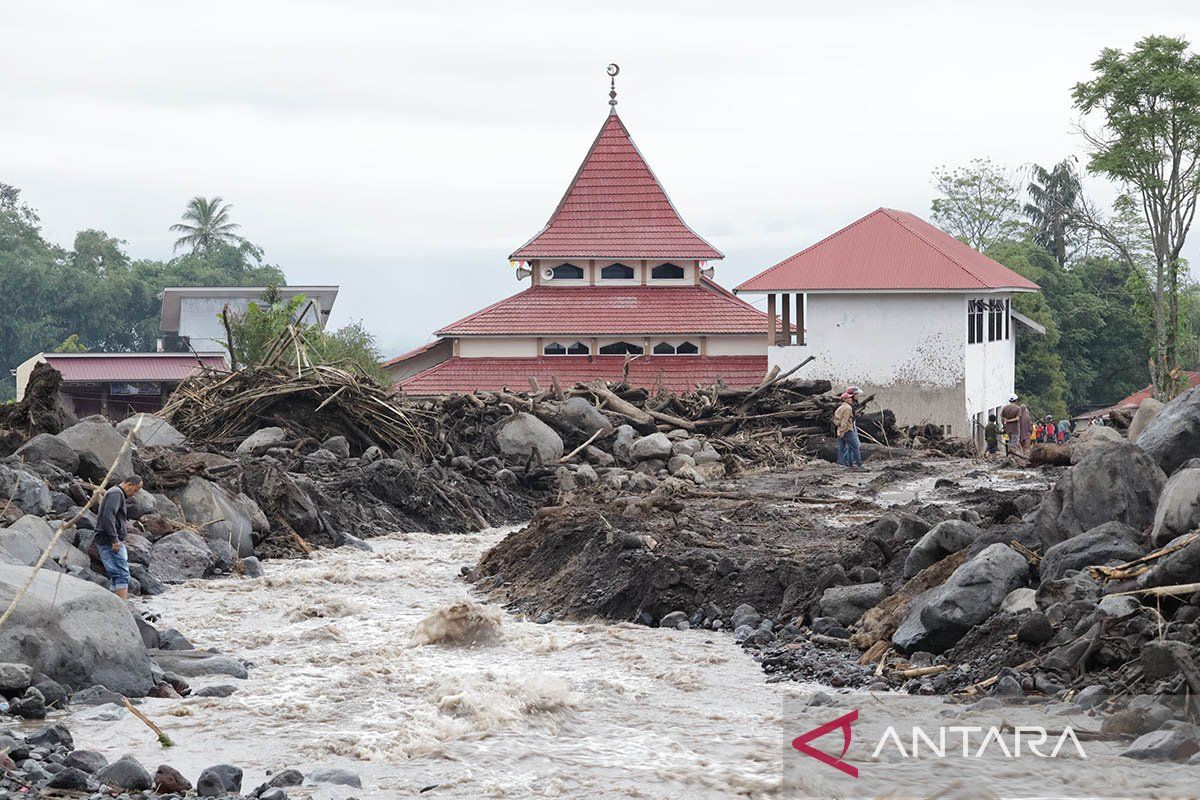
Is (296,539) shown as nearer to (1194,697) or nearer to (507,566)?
(507,566)

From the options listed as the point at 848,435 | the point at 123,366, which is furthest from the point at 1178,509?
the point at 123,366

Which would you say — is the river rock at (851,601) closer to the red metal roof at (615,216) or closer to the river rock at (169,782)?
the river rock at (169,782)

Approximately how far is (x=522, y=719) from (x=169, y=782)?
272cm

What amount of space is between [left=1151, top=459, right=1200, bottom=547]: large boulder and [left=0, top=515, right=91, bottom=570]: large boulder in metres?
9.07

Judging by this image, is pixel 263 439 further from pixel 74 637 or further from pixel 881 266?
pixel 881 266

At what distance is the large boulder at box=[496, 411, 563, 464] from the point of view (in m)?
Result: 24.3

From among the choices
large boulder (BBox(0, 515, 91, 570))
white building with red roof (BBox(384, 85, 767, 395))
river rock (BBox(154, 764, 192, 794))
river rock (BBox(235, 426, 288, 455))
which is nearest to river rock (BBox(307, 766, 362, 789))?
river rock (BBox(154, 764, 192, 794))

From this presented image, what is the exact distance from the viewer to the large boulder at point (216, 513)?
682 inches

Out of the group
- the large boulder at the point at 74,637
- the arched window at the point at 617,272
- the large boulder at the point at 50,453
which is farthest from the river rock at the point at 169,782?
the arched window at the point at 617,272

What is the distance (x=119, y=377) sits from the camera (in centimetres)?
4603

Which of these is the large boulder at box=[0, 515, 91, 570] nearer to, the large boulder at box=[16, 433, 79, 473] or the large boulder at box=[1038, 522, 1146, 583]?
the large boulder at box=[16, 433, 79, 473]

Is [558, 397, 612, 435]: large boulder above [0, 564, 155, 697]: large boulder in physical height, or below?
above

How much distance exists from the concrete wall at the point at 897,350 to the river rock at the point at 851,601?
83.0ft

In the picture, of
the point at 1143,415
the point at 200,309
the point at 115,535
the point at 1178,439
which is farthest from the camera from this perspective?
the point at 200,309
